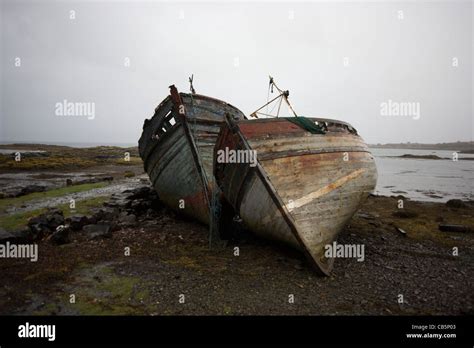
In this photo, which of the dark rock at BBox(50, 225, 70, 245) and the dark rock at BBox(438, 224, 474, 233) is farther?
the dark rock at BBox(438, 224, 474, 233)

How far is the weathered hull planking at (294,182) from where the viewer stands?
660 centimetres

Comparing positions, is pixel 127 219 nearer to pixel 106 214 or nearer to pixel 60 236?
pixel 106 214

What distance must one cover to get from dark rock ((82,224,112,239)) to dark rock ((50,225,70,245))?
658 mm

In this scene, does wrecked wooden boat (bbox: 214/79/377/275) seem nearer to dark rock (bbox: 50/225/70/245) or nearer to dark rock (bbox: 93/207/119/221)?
dark rock (bbox: 50/225/70/245)

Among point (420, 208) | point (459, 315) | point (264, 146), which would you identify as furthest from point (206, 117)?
point (420, 208)

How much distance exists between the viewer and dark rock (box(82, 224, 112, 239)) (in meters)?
9.23

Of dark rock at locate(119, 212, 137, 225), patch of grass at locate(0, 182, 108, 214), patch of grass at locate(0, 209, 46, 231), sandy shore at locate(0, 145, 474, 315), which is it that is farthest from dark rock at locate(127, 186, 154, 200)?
patch of grass at locate(0, 182, 108, 214)

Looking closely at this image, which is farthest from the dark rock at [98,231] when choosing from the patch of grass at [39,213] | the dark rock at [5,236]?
the patch of grass at [39,213]

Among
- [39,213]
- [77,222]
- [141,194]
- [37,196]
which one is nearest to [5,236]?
[77,222]

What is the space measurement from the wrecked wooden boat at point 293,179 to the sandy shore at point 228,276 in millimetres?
850

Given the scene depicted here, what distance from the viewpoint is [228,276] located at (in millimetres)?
6777

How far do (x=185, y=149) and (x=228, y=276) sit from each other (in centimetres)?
466

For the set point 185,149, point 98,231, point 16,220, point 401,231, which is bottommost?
point 401,231
